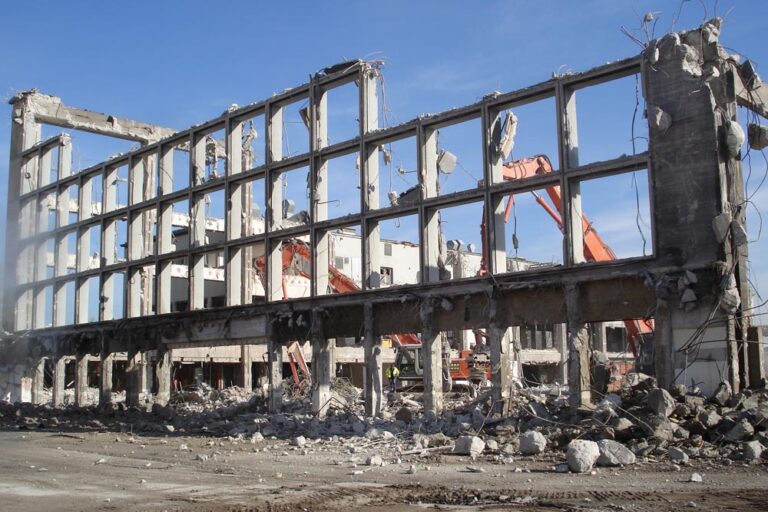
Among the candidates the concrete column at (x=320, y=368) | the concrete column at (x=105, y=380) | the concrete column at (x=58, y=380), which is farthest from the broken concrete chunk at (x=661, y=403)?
the concrete column at (x=58, y=380)

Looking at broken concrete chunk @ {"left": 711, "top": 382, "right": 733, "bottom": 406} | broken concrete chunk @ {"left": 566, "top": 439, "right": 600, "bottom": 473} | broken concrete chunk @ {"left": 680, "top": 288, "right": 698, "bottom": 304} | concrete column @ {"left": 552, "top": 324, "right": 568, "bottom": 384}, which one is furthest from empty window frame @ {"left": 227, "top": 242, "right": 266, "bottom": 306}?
concrete column @ {"left": 552, "top": 324, "right": 568, "bottom": 384}

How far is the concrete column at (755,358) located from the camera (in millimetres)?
15000

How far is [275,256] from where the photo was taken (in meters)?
23.7

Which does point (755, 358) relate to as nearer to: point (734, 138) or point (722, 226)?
point (722, 226)

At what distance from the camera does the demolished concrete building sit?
15.1 metres

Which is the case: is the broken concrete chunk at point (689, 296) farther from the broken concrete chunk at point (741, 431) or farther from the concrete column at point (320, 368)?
the concrete column at point (320, 368)

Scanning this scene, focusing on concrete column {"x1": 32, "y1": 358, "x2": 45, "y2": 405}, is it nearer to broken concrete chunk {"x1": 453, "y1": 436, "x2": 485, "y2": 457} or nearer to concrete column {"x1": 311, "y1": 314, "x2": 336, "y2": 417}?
concrete column {"x1": 311, "y1": 314, "x2": 336, "y2": 417}

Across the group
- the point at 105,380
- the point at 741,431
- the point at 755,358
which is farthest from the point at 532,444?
the point at 105,380

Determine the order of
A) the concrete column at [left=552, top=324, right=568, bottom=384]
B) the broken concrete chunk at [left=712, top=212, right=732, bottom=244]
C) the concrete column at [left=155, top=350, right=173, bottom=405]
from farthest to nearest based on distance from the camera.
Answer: the concrete column at [left=552, top=324, right=568, bottom=384] < the concrete column at [left=155, top=350, right=173, bottom=405] < the broken concrete chunk at [left=712, top=212, right=732, bottom=244]

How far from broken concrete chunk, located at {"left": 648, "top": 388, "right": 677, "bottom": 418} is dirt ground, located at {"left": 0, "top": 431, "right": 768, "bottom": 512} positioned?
171cm

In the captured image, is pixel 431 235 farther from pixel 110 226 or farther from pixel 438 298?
pixel 110 226

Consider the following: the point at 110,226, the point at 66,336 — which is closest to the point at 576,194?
the point at 110,226

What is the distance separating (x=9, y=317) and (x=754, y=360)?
101ft

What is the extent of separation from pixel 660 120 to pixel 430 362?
736cm
